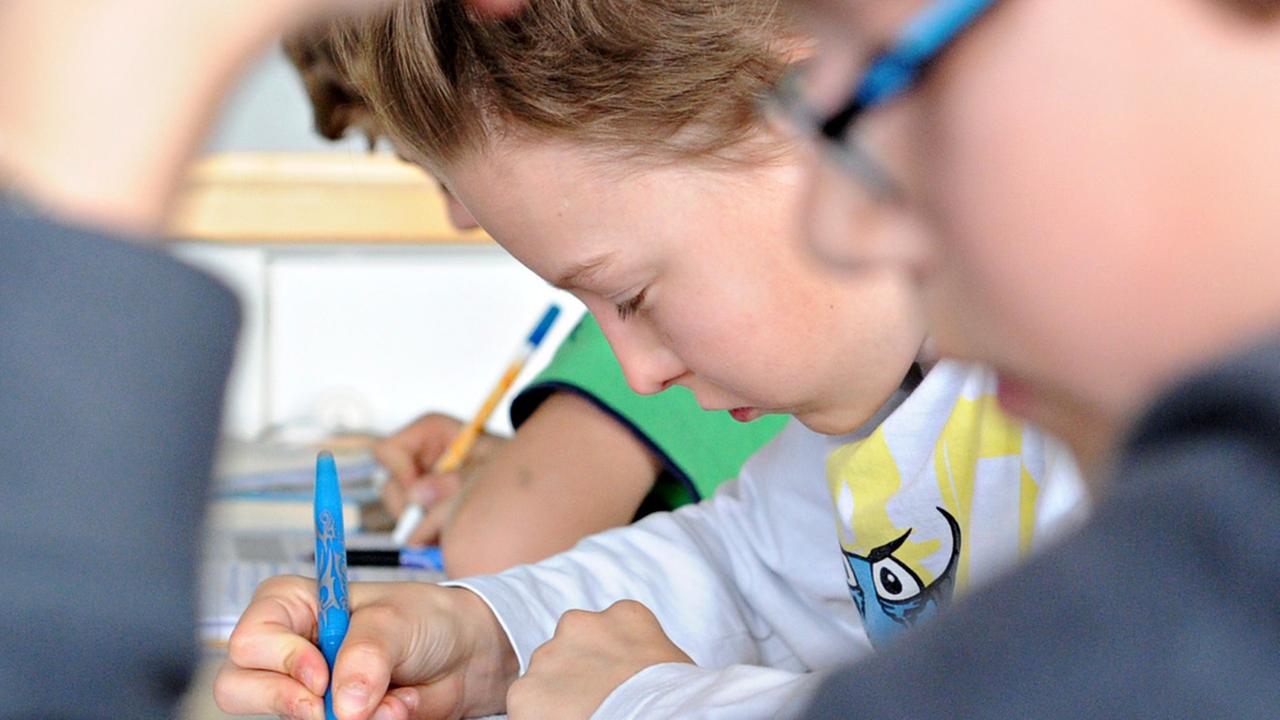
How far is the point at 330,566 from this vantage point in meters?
0.70

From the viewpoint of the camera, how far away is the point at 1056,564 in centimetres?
24

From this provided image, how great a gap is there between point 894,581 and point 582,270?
26cm

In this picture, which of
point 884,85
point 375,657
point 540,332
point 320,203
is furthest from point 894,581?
point 320,203

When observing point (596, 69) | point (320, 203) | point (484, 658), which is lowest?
point (320, 203)

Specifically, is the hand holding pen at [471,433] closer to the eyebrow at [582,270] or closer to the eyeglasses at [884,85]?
the eyebrow at [582,270]

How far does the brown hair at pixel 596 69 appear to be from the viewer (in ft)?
2.25

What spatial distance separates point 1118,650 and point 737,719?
1.08 feet

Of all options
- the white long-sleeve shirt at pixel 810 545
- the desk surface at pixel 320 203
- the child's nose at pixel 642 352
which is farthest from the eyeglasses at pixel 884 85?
the desk surface at pixel 320 203

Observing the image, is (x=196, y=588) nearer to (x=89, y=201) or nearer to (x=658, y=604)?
(x=89, y=201)

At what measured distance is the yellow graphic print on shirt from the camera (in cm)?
75

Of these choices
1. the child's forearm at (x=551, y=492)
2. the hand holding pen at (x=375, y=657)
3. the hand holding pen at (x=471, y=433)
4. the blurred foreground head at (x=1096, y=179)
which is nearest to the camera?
the blurred foreground head at (x=1096, y=179)

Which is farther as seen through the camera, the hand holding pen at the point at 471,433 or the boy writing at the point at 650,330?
the hand holding pen at the point at 471,433

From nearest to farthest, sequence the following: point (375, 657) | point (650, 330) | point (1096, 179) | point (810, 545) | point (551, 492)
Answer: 1. point (1096, 179)
2. point (375, 657)
3. point (650, 330)
4. point (810, 545)
5. point (551, 492)

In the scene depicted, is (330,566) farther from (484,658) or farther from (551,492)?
(551,492)
